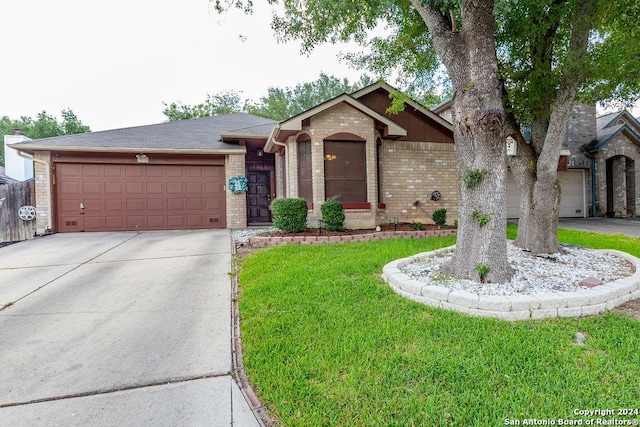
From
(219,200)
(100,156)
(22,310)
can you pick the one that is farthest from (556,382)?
(100,156)

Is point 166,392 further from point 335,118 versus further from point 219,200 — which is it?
point 219,200

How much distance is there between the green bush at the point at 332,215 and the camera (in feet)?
25.3

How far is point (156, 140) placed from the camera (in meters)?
10.4

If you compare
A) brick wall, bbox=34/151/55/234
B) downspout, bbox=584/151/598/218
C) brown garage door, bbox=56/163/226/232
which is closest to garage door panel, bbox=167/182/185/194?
brown garage door, bbox=56/163/226/232

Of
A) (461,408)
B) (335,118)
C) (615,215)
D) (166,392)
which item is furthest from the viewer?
(615,215)

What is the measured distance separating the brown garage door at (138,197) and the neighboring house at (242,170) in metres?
0.03

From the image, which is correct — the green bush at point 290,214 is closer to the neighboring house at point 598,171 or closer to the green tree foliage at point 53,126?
the neighboring house at point 598,171

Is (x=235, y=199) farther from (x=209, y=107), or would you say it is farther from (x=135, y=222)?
(x=209, y=107)

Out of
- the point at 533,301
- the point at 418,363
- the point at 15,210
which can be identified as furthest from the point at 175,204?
the point at 533,301

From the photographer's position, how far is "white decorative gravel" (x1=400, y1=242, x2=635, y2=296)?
346 cm

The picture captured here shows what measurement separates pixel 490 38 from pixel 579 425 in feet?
12.9

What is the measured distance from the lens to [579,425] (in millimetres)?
1640

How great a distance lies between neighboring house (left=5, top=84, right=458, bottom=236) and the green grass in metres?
5.47

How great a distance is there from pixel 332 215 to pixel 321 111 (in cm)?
294
